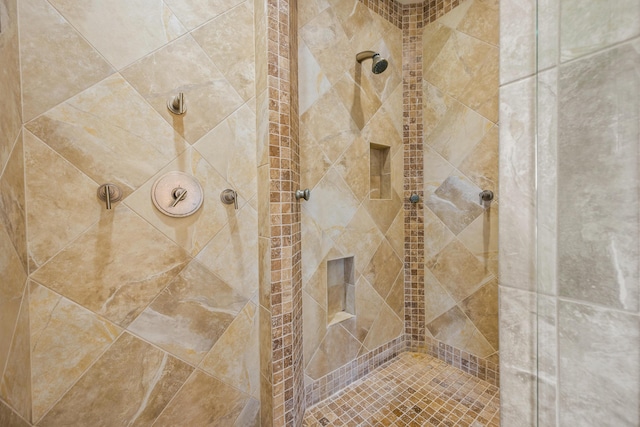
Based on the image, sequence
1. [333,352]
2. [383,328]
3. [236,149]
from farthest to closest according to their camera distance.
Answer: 1. [383,328]
2. [333,352]
3. [236,149]

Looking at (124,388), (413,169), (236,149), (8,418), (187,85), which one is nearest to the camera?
(8,418)

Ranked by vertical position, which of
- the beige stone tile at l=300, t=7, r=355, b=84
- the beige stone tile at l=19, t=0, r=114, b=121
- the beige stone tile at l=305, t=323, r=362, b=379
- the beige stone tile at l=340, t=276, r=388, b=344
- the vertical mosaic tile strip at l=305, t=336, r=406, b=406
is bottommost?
the vertical mosaic tile strip at l=305, t=336, r=406, b=406

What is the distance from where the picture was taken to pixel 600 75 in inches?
13.3

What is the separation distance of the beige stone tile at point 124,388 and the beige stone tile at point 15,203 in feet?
1.29

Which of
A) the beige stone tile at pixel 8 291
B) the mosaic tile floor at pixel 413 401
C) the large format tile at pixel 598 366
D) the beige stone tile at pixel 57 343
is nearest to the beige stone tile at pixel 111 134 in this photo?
the beige stone tile at pixel 8 291

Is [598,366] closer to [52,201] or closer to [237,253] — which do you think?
[237,253]

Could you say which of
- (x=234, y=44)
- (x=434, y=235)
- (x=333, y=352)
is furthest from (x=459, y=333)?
(x=234, y=44)

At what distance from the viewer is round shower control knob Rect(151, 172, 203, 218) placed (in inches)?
34.4

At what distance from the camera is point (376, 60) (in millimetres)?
1371

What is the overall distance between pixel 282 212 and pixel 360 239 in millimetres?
690

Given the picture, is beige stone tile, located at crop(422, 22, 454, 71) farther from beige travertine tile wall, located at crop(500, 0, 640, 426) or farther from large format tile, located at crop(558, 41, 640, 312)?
large format tile, located at crop(558, 41, 640, 312)

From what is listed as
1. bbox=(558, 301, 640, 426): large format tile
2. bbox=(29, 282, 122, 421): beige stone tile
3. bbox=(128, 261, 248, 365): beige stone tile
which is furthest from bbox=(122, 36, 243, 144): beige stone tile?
bbox=(558, 301, 640, 426): large format tile

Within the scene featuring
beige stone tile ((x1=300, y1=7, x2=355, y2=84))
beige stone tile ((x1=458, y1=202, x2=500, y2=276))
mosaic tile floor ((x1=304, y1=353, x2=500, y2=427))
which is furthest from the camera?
beige stone tile ((x1=458, y1=202, x2=500, y2=276))

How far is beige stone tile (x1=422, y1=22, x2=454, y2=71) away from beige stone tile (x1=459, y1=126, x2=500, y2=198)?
0.68m
